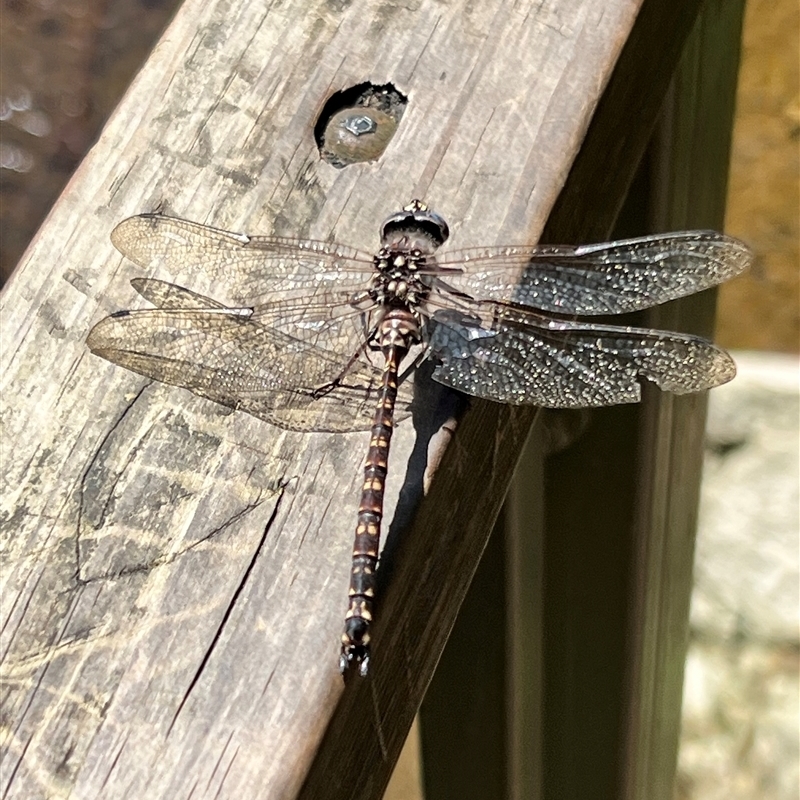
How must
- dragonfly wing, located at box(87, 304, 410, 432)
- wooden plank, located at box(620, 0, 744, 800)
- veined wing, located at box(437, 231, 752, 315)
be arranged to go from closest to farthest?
dragonfly wing, located at box(87, 304, 410, 432) → veined wing, located at box(437, 231, 752, 315) → wooden plank, located at box(620, 0, 744, 800)

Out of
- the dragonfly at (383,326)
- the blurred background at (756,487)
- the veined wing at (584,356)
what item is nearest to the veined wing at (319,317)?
the dragonfly at (383,326)

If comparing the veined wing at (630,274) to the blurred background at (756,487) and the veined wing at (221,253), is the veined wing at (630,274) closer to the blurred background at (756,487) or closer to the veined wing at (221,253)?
the veined wing at (221,253)

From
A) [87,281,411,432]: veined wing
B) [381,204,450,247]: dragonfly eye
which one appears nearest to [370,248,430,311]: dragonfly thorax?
[87,281,411,432]: veined wing

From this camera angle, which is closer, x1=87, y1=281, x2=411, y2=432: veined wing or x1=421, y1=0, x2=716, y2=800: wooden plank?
x1=87, y1=281, x2=411, y2=432: veined wing

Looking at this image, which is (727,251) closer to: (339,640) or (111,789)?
(339,640)

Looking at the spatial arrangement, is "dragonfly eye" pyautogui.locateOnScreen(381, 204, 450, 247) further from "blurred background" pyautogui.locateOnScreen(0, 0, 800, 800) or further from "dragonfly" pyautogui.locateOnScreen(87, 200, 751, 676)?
"blurred background" pyautogui.locateOnScreen(0, 0, 800, 800)

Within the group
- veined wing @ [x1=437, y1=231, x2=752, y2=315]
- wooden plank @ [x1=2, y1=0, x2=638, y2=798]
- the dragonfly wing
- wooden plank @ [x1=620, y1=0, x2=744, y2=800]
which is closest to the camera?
wooden plank @ [x1=2, y1=0, x2=638, y2=798]

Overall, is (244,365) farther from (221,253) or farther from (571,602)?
(571,602)
